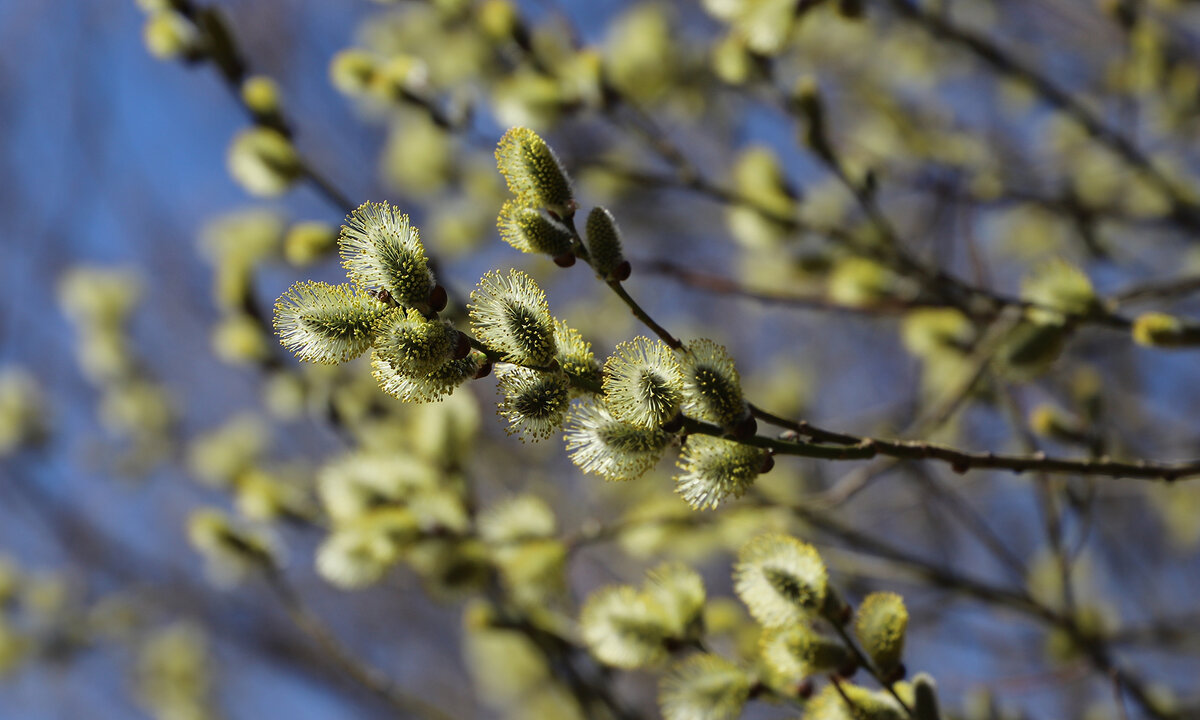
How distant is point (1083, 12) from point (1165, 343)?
8.59ft

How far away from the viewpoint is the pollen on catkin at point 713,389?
108cm

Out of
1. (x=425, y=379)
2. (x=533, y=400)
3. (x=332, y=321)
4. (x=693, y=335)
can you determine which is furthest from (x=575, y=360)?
(x=693, y=335)

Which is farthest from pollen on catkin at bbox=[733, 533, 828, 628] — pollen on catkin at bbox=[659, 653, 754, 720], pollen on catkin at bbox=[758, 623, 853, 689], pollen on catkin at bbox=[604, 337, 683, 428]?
pollen on catkin at bbox=[604, 337, 683, 428]

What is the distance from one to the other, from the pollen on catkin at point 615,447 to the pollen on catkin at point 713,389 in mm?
70

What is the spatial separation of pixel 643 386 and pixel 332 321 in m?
0.38

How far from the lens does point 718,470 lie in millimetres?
1133

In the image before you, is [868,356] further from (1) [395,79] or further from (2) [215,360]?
(2) [215,360]

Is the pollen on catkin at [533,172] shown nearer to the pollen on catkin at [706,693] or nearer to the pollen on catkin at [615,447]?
the pollen on catkin at [615,447]

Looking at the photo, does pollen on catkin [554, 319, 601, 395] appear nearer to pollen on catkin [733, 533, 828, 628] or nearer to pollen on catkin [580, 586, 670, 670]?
pollen on catkin [733, 533, 828, 628]

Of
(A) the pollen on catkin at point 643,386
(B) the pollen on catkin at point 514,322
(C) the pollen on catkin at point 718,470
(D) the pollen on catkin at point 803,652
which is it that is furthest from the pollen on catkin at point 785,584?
(B) the pollen on catkin at point 514,322

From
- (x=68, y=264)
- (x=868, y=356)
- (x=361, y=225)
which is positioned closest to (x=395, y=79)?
(x=361, y=225)

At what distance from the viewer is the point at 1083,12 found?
3584 millimetres

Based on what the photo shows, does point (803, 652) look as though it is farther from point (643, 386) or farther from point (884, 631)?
point (643, 386)

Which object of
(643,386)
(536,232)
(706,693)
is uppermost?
(536,232)
